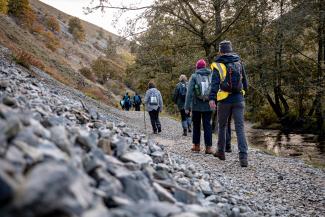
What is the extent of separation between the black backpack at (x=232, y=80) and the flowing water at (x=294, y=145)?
7.29 meters

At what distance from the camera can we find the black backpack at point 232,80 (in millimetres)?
8156

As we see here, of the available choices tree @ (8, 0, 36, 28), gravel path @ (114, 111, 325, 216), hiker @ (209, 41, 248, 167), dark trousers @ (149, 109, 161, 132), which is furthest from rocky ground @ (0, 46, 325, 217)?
tree @ (8, 0, 36, 28)

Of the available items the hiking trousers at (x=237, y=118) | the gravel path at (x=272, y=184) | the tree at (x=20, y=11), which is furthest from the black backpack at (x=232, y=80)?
the tree at (x=20, y=11)

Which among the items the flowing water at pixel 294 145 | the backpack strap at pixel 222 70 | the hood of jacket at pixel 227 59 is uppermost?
the hood of jacket at pixel 227 59

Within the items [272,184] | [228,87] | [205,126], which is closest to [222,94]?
[228,87]

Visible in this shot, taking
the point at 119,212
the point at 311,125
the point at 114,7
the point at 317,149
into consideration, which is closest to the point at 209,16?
the point at 114,7

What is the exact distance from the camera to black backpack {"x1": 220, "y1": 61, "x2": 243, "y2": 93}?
8156 millimetres

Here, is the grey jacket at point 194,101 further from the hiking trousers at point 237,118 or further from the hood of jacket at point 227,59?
the hood of jacket at point 227,59

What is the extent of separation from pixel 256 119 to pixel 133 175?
31.8m

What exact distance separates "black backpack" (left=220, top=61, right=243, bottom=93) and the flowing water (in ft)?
23.9

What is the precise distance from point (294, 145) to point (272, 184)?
43.5 feet

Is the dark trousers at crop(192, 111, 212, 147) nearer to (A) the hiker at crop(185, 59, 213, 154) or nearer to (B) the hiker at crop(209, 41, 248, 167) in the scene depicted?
(A) the hiker at crop(185, 59, 213, 154)

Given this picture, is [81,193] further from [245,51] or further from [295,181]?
[245,51]

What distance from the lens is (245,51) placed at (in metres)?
18.4
